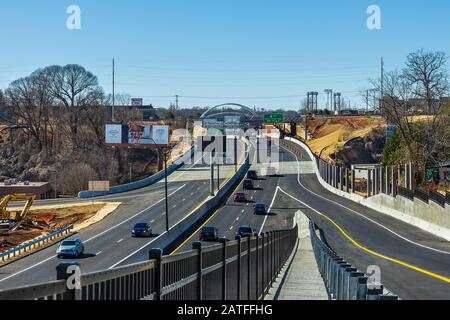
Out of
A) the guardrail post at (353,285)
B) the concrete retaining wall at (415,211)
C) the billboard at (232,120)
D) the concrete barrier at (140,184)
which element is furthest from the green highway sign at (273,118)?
the guardrail post at (353,285)

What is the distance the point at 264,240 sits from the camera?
17531 millimetres

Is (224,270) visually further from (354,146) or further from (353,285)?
(354,146)

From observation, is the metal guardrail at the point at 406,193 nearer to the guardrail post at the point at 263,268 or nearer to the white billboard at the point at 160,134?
the guardrail post at the point at 263,268

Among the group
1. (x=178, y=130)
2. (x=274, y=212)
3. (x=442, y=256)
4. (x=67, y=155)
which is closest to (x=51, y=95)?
(x=67, y=155)

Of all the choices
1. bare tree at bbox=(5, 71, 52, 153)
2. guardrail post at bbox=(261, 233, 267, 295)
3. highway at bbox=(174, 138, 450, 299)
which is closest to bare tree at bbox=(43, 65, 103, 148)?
bare tree at bbox=(5, 71, 52, 153)

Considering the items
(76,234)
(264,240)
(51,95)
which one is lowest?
(76,234)

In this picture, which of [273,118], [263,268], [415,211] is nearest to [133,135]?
[273,118]

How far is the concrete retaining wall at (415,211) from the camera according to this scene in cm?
4766

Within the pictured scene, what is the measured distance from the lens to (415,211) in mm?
56812

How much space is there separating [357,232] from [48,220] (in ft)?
120

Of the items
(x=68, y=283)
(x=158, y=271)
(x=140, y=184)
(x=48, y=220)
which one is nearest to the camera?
(x=68, y=283)

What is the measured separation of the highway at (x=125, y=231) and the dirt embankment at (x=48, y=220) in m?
3.49
